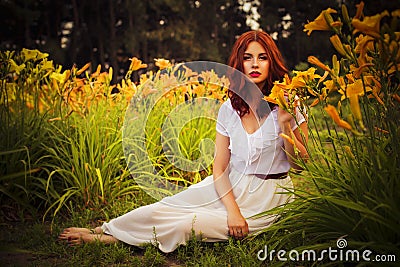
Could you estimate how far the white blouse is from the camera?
215cm

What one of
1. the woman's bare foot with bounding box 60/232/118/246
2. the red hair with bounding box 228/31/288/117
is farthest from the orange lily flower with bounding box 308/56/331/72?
the woman's bare foot with bounding box 60/232/118/246

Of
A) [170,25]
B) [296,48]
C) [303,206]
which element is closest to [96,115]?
[303,206]

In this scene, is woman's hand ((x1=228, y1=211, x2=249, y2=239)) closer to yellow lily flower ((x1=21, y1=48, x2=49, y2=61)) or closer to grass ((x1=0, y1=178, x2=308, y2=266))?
grass ((x1=0, y1=178, x2=308, y2=266))

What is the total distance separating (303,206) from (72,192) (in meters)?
1.75

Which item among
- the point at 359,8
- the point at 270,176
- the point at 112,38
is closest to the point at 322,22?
the point at 359,8

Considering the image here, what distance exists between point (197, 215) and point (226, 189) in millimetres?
205

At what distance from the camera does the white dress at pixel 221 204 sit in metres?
2.10

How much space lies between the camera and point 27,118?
3047 mm

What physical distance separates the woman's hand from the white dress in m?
0.03

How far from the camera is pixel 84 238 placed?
225 centimetres

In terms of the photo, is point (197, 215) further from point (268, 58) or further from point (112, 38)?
point (112, 38)

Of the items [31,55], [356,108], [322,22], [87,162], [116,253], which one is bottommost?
[116,253]

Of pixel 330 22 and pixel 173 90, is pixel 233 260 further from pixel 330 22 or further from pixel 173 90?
pixel 173 90

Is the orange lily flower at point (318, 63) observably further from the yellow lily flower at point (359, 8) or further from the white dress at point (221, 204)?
the white dress at point (221, 204)
